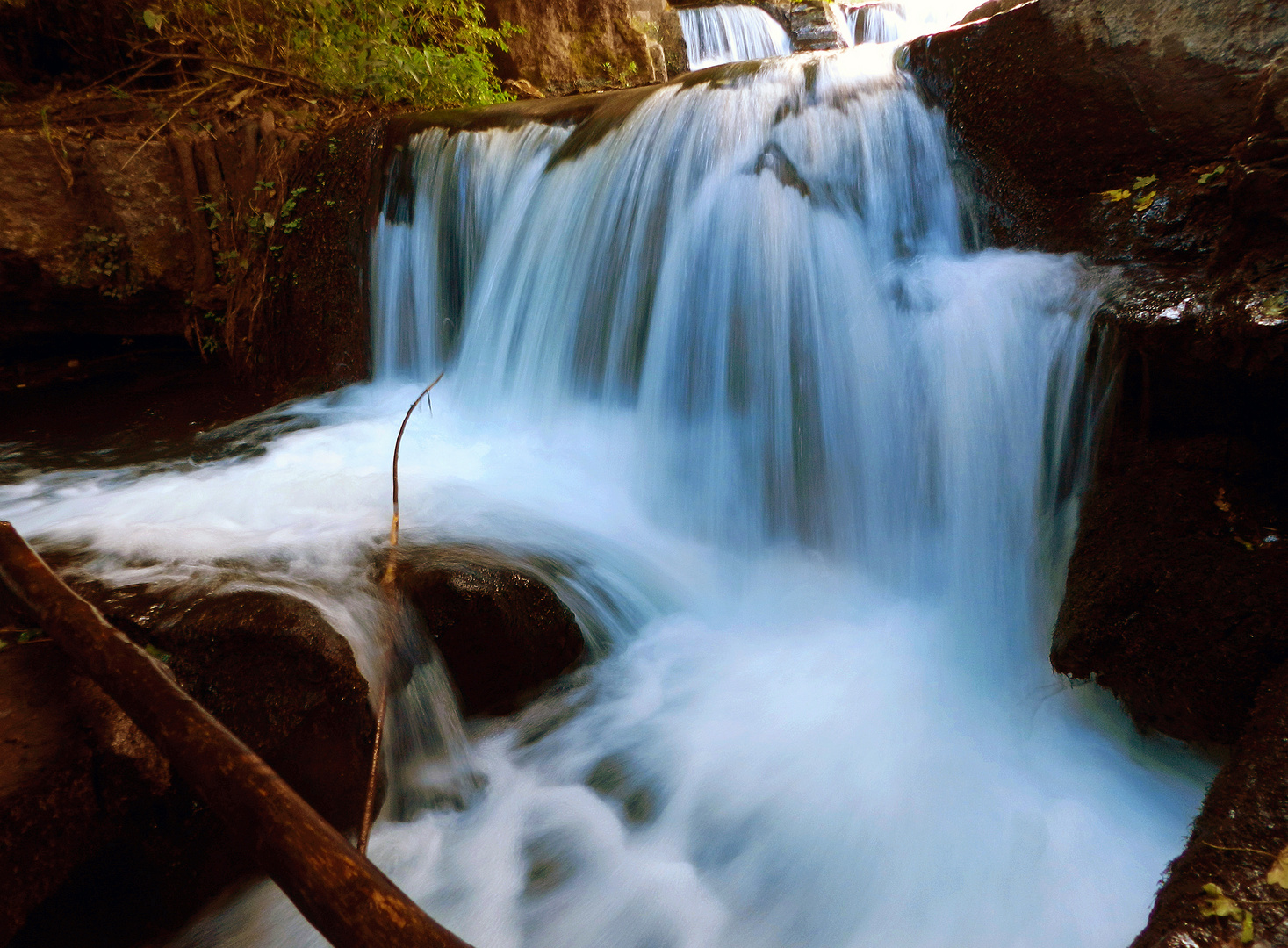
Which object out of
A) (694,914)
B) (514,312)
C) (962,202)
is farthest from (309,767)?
(962,202)

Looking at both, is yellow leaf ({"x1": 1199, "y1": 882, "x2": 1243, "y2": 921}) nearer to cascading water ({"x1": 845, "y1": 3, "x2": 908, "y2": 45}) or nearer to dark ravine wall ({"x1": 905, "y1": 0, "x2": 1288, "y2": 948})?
dark ravine wall ({"x1": 905, "y1": 0, "x2": 1288, "y2": 948})

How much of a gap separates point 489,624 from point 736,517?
1536 mm

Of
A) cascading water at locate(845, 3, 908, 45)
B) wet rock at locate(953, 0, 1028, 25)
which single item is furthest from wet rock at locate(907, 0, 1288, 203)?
cascading water at locate(845, 3, 908, 45)

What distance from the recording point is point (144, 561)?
234 cm

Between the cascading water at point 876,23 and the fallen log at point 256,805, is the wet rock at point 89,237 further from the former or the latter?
the cascading water at point 876,23

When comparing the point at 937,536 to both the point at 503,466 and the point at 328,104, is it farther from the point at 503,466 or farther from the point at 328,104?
the point at 328,104

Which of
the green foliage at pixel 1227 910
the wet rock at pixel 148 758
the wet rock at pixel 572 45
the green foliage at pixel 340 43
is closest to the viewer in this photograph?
the green foliage at pixel 1227 910

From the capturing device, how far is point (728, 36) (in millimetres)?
10352

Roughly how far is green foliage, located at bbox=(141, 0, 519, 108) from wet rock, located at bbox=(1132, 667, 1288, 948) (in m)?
6.70

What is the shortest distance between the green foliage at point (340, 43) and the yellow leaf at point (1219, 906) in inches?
268

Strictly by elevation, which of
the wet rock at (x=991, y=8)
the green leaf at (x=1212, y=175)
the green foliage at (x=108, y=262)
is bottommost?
the green foliage at (x=108, y=262)

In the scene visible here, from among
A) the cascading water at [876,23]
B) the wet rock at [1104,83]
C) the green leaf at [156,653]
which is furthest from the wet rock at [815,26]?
the green leaf at [156,653]

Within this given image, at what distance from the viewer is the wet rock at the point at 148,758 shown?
1562 millimetres

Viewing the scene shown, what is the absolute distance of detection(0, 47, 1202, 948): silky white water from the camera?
81.5 inches
